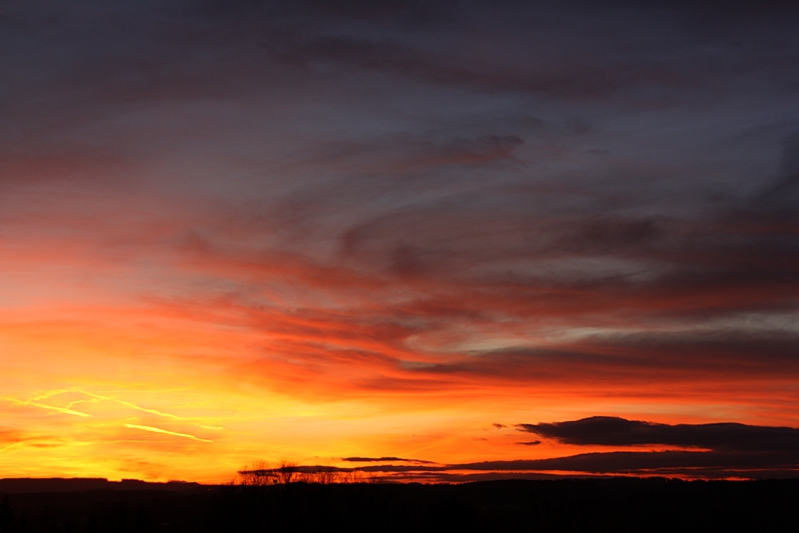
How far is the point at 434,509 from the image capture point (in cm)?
8981

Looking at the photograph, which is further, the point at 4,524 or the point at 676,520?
the point at 676,520

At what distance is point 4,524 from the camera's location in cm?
10731

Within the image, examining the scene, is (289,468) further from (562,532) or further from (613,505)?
(613,505)

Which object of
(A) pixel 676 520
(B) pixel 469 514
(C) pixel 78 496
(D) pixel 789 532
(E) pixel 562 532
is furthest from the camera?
(C) pixel 78 496

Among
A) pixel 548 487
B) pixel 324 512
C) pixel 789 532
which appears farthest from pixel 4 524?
pixel 789 532

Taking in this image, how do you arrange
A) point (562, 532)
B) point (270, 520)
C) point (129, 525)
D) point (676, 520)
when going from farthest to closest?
1. point (676, 520)
2. point (129, 525)
3. point (270, 520)
4. point (562, 532)

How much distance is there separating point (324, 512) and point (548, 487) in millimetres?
96238

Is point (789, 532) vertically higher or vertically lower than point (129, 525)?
lower

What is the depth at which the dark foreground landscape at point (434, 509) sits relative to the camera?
86.1m

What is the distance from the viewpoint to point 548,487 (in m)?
168

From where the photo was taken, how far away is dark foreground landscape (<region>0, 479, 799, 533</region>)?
282 ft

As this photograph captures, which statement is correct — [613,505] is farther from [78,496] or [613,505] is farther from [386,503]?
[78,496]

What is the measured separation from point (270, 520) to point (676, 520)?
97.3m

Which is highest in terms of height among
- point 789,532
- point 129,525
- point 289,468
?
point 289,468
